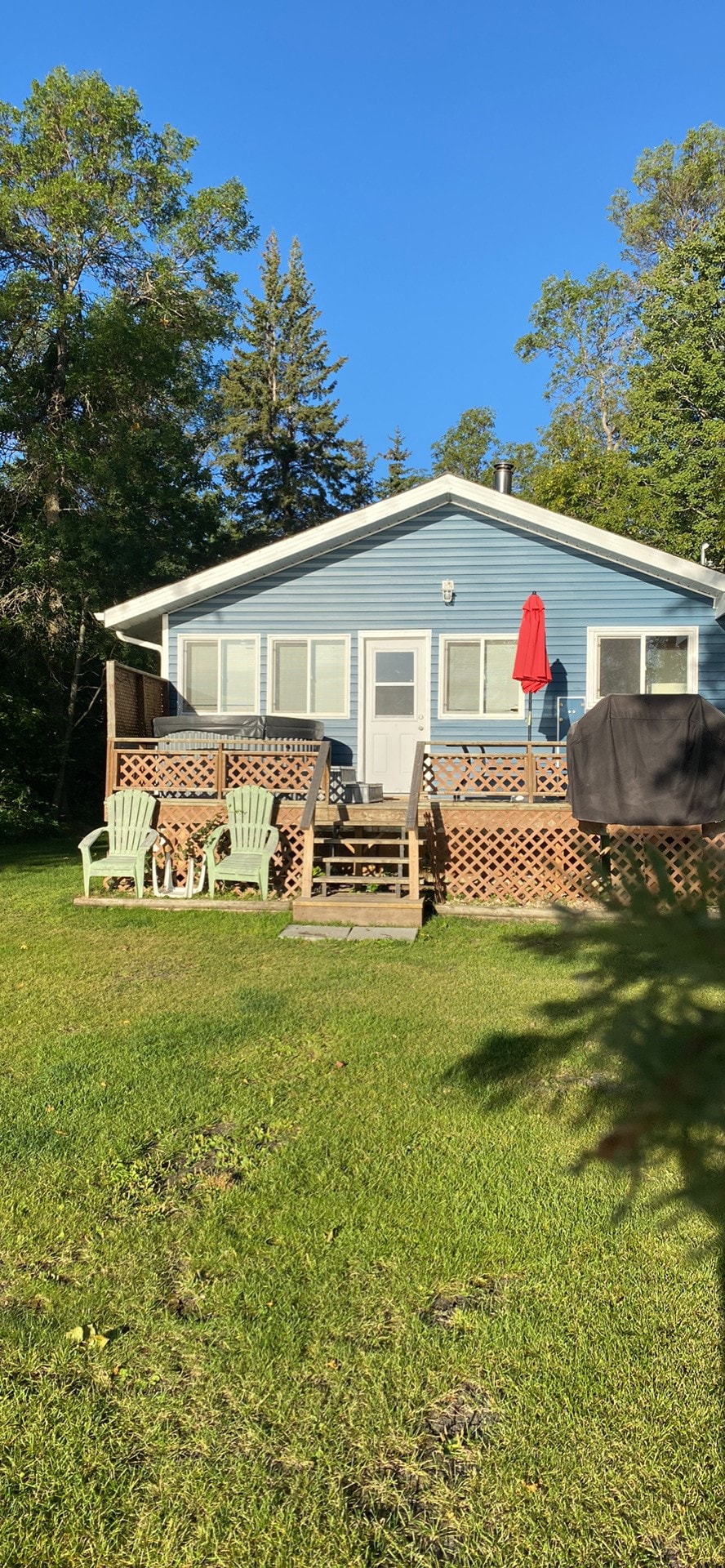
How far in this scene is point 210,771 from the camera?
392 inches

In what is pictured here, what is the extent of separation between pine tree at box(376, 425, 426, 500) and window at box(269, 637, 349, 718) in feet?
96.0

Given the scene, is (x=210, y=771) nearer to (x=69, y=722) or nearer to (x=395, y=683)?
(x=395, y=683)

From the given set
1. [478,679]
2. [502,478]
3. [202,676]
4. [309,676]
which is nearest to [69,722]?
[202,676]

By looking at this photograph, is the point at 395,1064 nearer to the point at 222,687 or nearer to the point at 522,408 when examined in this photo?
the point at 222,687

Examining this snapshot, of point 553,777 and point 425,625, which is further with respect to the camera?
point 425,625

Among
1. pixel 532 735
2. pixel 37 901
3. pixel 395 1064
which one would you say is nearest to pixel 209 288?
pixel 532 735

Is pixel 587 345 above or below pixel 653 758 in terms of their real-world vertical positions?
above

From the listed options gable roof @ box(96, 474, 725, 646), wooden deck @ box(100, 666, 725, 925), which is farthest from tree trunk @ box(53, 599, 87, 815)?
wooden deck @ box(100, 666, 725, 925)

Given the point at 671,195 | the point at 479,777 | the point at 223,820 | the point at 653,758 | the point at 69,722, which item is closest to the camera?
the point at 653,758

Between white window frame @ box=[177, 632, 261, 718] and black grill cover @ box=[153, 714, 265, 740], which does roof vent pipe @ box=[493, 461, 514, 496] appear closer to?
white window frame @ box=[177, 632, 261, 718]

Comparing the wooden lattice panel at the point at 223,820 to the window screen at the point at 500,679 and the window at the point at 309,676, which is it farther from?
the window screen at the point at 500,679

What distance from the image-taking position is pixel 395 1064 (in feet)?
14.9

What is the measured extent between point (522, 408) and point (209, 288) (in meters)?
18.8

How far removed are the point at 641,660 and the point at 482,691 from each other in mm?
2001
